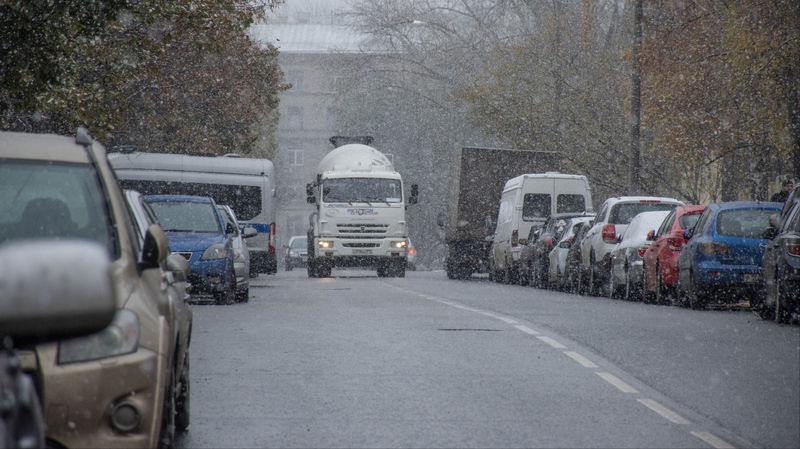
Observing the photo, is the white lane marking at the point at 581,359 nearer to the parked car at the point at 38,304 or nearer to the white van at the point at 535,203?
the parked car at the point at 38,304

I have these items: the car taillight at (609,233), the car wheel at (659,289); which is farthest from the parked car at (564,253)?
the car wheel at (659,289)

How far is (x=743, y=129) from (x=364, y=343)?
59.5 feet

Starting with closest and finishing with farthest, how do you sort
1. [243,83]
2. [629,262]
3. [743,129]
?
1. [629,262]
2. [743,129]
3. [243,83]

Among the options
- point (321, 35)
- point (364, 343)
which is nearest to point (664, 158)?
point (364, 343)

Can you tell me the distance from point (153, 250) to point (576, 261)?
21.4 meters

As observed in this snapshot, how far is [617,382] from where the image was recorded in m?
10.4

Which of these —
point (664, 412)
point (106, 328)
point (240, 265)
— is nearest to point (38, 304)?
point (106, 328)

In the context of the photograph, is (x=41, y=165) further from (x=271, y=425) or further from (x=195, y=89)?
(x=195, y=89)

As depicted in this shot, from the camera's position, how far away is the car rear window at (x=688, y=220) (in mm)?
21047

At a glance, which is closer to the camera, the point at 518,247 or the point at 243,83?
the point at 518,247

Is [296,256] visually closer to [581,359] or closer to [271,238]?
[271,238]

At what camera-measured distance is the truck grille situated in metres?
36.9

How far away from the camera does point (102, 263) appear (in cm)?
302

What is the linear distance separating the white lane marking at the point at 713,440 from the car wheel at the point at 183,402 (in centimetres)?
293
